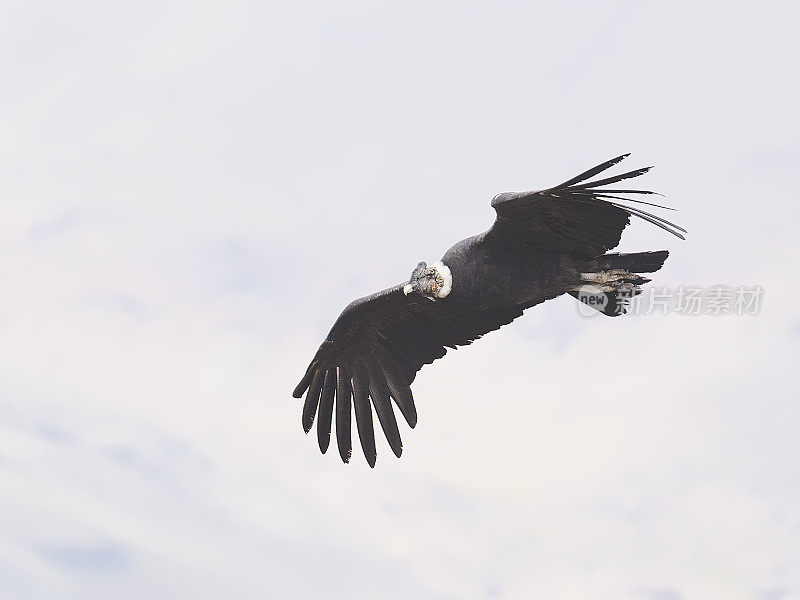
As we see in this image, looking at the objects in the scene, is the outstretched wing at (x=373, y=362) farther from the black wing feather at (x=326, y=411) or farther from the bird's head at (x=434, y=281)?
the bird's head at (x=434, y=281)

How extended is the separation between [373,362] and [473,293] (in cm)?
207

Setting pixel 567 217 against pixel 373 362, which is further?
pixel 373 362

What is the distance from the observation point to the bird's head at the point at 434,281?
11516mm

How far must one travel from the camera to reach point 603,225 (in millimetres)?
10297

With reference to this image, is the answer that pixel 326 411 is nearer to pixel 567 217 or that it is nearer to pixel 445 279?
pixel 445 279

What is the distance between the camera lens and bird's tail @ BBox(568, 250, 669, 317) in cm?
1093

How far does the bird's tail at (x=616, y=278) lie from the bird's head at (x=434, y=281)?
1.25 meters

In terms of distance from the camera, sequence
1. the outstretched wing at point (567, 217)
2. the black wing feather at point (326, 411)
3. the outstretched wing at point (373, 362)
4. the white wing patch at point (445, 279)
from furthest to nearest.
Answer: the black wing feather at point (326, 411) < the outstretched wing at point (373, 362) < the white wing patch at point (445, 279) < the outstretched wing at point (567, 217)

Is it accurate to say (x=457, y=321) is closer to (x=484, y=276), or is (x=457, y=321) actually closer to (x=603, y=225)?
(x=484, y=276)

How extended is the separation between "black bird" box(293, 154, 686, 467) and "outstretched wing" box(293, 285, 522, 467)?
11 millimetres

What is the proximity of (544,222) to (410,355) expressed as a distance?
2.96m

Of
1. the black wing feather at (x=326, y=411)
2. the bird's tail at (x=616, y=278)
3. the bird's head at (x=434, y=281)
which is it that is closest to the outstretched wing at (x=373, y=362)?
the black wing feather at (x=326, y=411)

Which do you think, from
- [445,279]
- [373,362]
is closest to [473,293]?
[445,279]

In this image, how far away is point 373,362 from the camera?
1302cm
